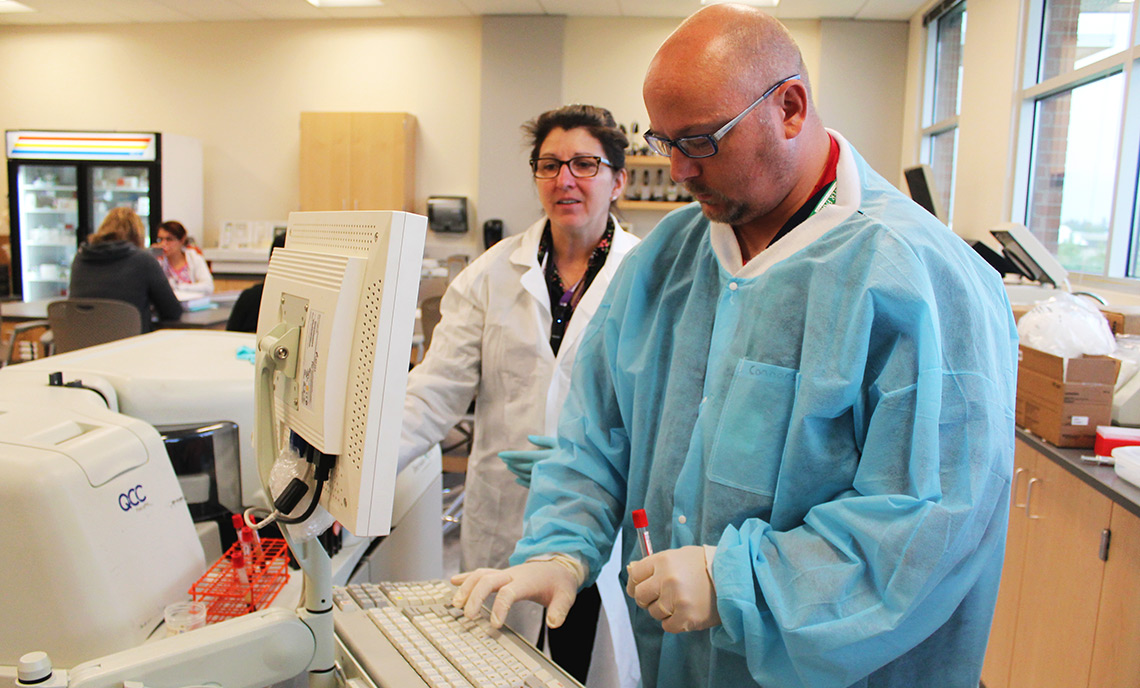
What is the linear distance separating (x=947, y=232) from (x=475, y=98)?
5.92m

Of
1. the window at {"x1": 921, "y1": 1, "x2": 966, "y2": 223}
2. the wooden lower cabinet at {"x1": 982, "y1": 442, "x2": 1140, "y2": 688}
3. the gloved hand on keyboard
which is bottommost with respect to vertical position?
the wooden lower cabinet at {"x1": 982, "y1": 442, "x2": 1140, "y2": 688}

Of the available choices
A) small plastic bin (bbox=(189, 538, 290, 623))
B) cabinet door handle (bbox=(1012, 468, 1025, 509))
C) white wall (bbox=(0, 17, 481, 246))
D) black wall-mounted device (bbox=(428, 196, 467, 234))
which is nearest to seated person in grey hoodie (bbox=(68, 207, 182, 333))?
black wall-mounted device (bbox=(428, 196, 467, 234))

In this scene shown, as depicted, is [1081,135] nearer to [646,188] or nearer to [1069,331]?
[1069,331]

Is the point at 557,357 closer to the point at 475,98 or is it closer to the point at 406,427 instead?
the point at 406,427

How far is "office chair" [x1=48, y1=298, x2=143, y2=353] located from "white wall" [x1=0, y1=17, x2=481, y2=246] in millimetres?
3503

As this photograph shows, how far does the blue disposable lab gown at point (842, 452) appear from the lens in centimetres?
76

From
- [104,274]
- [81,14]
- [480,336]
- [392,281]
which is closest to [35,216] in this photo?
[81,14]

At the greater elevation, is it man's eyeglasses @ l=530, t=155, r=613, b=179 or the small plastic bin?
man's eyeglasses @ l=530, t=155, r=613, b=179

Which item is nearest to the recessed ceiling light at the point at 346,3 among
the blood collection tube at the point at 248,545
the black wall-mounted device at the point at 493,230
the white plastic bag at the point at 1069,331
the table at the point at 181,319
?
the black wall-mounted device at the point at 493,230

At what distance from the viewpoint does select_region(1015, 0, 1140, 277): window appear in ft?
10.1

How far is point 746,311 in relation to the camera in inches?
36.0

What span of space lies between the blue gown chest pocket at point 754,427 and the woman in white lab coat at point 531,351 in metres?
0.78

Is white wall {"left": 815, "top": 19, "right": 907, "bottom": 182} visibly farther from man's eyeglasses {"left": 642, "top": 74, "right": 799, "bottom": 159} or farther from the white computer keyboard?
the white computer keyboard

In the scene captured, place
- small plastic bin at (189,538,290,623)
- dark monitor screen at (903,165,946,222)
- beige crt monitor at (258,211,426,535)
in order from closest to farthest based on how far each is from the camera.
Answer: beige crt monitor at (258,211,426,535)
small plastic bin at (189,538,290,623)
dark monitor screen at (903,165,946,222)
